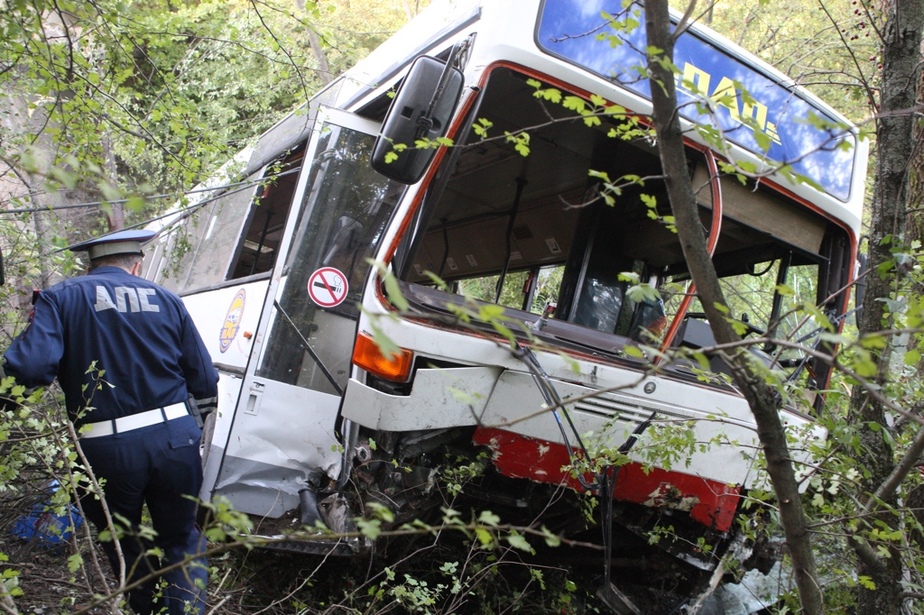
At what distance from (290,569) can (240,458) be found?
79cm

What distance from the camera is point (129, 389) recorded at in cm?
359

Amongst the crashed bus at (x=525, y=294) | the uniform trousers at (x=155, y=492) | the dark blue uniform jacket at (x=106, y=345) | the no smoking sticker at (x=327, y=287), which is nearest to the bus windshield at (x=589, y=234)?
the crashed bus at (x=525, y=294)

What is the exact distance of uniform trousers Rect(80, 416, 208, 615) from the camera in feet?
11.5

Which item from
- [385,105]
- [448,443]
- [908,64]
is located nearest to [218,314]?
[385,105]

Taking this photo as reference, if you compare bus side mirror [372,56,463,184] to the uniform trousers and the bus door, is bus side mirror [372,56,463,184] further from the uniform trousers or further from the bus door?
the uniform trousers

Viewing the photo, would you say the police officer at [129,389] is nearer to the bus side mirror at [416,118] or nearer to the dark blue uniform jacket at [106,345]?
the dark blue uniform jacket at [106,345]

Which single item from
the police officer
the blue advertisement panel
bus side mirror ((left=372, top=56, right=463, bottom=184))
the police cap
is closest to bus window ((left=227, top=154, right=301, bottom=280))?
the police cap

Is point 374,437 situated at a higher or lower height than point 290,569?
higher

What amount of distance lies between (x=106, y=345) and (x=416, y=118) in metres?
1.64

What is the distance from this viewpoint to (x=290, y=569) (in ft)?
15.6

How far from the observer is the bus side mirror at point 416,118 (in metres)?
3.42

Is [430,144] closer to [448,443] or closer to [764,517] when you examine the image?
[448,443]

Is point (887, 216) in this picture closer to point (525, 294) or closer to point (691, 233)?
point (691, 233)

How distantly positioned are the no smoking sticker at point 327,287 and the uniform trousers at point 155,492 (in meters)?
0.99
